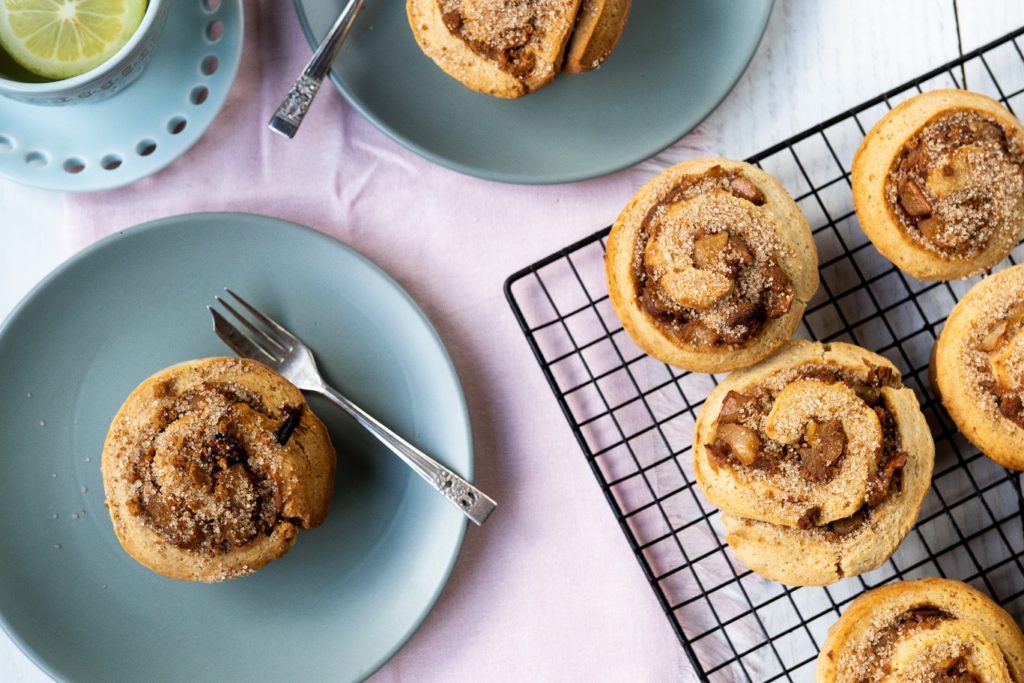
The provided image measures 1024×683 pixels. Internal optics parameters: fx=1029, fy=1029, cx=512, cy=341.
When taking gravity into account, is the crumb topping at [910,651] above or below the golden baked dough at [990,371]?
below

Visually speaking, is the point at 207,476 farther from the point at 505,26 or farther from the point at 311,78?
the point at 505,26

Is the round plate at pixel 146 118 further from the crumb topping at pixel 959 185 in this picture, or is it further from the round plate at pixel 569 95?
the crumb topping at pixel 959 185

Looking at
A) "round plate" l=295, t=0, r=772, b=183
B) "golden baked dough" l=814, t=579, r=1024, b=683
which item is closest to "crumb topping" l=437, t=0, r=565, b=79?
"round plate" l=295, t=0, r=772, b=183

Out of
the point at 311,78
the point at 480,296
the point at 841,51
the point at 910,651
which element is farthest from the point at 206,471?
the point at 841,51

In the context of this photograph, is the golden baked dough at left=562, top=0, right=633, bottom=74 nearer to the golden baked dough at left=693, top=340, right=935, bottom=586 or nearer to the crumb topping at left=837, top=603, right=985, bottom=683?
the golden baked dough at left=693, top=340, right=935, bottom=586

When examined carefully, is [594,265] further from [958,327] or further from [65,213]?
[65,213]

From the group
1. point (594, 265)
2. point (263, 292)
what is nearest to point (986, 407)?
point (594, 265)

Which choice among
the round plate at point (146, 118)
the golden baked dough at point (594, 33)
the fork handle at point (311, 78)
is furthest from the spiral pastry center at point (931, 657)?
the round plate at point (146, 118)
